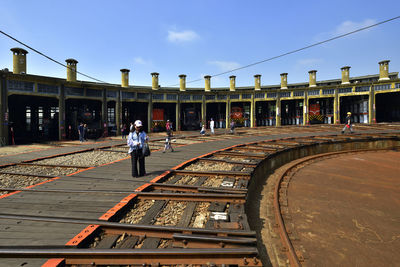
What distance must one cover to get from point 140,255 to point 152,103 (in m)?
26.0

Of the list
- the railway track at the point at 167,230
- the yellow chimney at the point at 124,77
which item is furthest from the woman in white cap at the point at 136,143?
the yellow chimney at the point at 124,77

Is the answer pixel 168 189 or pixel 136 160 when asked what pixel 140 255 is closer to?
pixel 168 189

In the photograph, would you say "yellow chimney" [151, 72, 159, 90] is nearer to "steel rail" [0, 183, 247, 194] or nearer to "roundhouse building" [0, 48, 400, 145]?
"roundhouse building" [0, 48, 400, 145]

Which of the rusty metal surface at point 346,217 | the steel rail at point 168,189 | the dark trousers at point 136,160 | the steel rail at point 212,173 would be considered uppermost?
the dark trousers at point 136,160

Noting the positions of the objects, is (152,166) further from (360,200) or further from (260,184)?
(360,200)

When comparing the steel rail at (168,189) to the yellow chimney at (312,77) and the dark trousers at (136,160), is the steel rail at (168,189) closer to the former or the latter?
the dark trousers at (136,160)

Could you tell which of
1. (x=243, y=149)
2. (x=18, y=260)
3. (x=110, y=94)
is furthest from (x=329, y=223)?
(x=110, y=94)

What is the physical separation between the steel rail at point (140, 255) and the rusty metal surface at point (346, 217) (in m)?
1.51

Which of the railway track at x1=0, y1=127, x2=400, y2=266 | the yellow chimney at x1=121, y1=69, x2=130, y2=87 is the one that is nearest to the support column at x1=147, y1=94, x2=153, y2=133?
the yellow chimney at x1=121, y1=69, x2=130, y2=87

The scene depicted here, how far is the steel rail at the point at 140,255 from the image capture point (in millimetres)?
2389

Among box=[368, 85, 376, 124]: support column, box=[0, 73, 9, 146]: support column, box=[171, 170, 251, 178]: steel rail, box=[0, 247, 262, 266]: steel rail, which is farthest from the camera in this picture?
box=[368, 85, 376, 124]: support column

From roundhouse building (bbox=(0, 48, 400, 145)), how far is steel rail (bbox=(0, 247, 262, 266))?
61.7 ft

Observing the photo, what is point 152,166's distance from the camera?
7.16 metres

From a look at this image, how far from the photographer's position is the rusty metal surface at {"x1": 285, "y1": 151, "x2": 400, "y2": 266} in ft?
10.5
